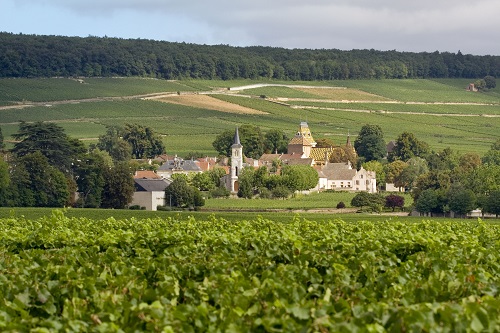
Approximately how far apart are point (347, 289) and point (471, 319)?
4.59m

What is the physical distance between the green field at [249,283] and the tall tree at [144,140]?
416 feet

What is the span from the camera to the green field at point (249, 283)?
15.9m

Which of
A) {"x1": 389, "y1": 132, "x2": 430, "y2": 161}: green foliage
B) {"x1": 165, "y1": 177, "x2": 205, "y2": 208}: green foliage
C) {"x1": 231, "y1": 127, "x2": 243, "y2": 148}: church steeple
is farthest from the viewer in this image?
{"x1": 389, "y1": 132, "x2": 430, "y2": 161}: green foliage

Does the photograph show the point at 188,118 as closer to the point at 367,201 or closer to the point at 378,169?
the point at 378,169

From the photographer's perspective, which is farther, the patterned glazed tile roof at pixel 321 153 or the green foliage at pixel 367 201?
the patterned glazed tile roof at pixel 321 153

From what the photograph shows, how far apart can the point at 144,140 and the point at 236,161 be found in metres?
17.7

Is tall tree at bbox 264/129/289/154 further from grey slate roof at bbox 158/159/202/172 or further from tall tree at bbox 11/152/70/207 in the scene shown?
tall tree at bbox 11/152/70/207

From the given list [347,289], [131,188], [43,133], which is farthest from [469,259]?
[43,133]

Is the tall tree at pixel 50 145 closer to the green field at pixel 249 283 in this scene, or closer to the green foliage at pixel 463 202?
the green foliage at pixel 463 202

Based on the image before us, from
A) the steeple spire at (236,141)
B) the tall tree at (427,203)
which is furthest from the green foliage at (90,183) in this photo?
the steeple spire at (236,141)

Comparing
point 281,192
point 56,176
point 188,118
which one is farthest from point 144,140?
point 56,176

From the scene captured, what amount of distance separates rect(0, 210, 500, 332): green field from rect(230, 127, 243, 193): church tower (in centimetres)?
10446

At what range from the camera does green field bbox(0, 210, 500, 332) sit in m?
15.9

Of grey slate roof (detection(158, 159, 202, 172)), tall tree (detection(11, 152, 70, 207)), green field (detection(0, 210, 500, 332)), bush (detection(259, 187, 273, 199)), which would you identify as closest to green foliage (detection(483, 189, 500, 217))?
tall tree (detection(11, 152, 70, 207))
